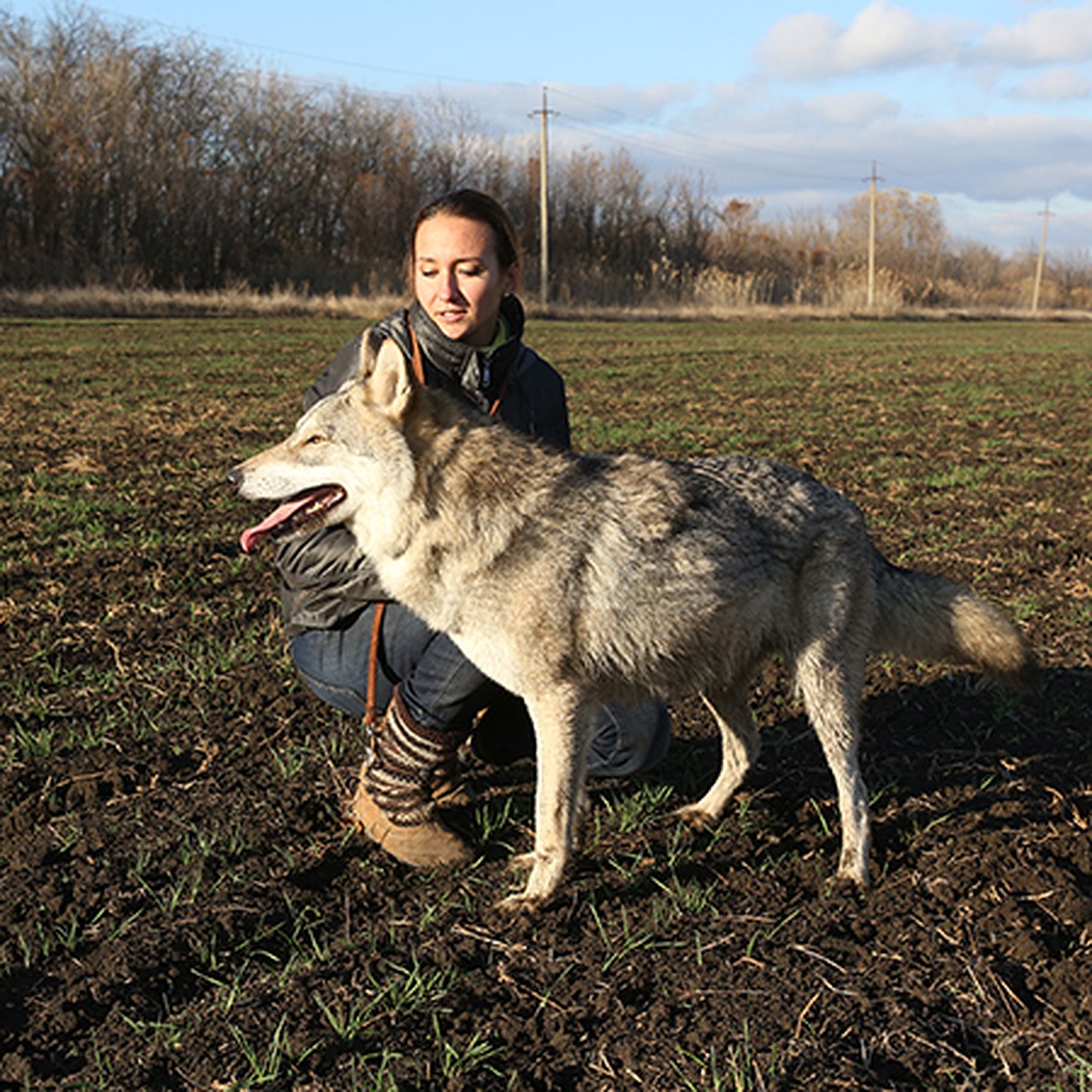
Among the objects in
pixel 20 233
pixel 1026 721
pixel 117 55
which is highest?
pixel 117 55

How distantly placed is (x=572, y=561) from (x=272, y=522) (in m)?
1.09

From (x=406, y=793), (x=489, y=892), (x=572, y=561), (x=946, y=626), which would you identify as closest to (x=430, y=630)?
(x=406, y=793)

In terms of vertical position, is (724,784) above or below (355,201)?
below

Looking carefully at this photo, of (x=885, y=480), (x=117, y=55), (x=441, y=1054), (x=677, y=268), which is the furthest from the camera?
(x=677, y=268)

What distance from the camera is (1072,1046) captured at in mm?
3145

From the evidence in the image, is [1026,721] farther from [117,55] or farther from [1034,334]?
[117,55]

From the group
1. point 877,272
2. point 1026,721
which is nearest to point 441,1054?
point 1026,721

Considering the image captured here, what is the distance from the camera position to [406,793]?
4.24 meters

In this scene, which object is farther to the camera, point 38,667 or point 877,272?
point 877,272

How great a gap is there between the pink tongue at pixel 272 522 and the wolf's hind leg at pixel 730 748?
1.88m

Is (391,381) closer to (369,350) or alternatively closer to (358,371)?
(369,350)

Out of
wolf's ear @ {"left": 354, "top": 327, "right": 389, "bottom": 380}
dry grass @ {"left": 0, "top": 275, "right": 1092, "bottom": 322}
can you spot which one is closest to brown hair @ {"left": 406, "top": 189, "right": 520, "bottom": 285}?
wolf's ear @ {"left": 354, "top": 327, "right": 389, "bottom": 380}

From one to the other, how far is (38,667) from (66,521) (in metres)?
3.42

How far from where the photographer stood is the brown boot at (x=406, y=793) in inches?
165
